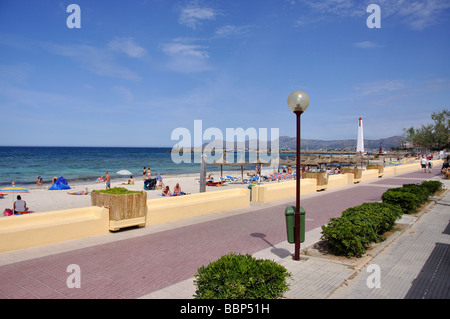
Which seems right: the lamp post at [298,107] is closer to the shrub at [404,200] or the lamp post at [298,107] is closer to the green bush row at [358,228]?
the green bush row at [358,228]

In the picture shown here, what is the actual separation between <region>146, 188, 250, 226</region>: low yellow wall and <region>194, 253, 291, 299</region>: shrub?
5.34 metres

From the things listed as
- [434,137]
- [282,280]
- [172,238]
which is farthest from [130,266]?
[434,137]

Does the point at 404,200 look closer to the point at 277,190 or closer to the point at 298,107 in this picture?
the point at 277,190

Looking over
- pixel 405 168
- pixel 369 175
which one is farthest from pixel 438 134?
pixel 405 168

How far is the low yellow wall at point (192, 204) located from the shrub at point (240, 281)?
534cm

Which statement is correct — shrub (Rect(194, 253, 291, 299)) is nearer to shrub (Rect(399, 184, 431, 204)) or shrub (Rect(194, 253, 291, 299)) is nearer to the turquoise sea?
shrub (Rect(399, 184, 431, 204))

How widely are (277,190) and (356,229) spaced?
25.0ft

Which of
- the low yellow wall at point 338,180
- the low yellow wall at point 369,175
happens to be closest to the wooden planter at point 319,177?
the low yellow wall at point 338,180

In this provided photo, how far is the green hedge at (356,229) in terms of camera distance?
6.08 m

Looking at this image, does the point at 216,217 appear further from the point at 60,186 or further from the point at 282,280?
the point at 60,186

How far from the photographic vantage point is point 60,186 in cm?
2309

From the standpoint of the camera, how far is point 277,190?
13.9m

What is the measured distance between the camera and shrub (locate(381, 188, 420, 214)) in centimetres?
1034
